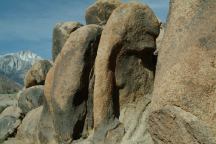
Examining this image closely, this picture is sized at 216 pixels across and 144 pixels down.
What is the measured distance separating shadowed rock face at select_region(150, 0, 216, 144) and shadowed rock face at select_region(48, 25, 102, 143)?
405cm

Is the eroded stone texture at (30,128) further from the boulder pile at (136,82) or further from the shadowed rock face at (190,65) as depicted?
the shadowed rock face at (190,65)

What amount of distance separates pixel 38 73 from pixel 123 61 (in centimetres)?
752

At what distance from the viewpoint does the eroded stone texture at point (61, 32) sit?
17.3 metres

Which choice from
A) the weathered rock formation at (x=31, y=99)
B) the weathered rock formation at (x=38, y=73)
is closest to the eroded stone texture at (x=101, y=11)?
the weathered rock formation at (x=31, y=99)

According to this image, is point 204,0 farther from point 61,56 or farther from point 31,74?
point 31,74

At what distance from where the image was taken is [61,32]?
17.5 m

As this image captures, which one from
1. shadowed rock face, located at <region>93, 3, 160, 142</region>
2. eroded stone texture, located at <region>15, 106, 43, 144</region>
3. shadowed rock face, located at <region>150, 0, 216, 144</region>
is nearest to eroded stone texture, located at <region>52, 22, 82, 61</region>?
eroded stone texture, located at <region>15, 106, 43, 144</region>

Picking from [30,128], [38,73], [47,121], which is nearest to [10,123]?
[30,128]

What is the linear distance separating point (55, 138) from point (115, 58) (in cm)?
310

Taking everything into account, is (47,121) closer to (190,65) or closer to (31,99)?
(31,99)

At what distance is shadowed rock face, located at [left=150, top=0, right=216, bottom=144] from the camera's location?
9312mm

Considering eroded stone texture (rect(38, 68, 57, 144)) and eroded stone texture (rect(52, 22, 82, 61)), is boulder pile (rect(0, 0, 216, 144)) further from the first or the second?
eroded stone texture (rect(52, 22, 82, 61))

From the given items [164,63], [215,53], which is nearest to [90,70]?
[164,63]

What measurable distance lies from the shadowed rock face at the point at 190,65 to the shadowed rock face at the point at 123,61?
10.1 feet
